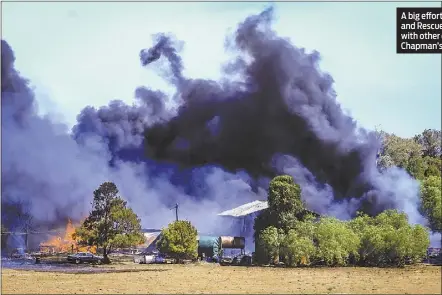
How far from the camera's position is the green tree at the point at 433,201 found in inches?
1109

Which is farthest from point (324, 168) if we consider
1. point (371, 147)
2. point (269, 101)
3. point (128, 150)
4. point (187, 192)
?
point (128, 150)

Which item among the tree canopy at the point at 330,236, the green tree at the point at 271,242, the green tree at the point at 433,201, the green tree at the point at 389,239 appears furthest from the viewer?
the green tree at the point at 271,242

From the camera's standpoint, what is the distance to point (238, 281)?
2686 cm

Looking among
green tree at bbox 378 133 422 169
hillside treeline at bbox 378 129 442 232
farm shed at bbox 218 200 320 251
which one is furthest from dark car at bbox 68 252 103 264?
green tree at bbox 378 133 422 169

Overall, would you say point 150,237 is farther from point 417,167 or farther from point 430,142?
point 430,142

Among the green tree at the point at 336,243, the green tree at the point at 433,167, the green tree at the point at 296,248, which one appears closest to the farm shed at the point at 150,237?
the green tree at the point at 296,248

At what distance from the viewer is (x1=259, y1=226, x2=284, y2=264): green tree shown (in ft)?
111

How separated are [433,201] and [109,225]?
68.2ft

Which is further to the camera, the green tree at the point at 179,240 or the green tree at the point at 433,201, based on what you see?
the green tree at the point at 179,240

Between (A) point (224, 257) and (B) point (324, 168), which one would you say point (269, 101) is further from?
(A) point (224, 257)

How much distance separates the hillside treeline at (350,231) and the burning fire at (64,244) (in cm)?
1598

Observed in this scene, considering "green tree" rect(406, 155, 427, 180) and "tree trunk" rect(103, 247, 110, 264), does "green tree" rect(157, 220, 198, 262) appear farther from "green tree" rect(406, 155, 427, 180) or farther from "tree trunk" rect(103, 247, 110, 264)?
"green tree" rect(406, 155, 427, 180)

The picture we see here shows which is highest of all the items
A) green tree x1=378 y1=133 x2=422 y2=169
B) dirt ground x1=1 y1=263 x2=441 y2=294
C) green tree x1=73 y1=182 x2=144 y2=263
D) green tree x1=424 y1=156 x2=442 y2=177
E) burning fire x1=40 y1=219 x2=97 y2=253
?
green tree x1=378 y1=133 x2=422 y2=169

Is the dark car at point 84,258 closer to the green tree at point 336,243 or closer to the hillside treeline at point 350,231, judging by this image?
the hillside treeline at point 350,231
